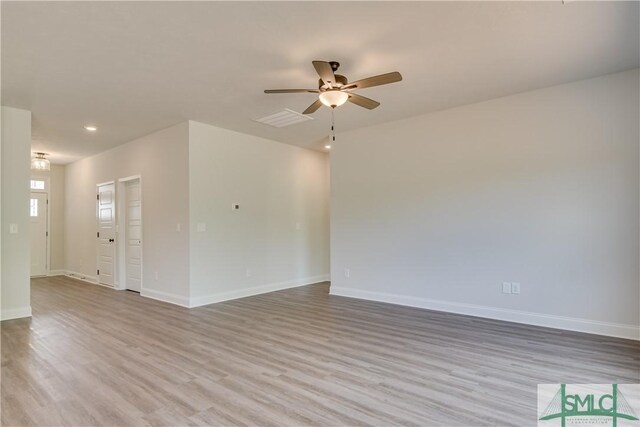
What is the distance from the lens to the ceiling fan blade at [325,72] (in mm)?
2705

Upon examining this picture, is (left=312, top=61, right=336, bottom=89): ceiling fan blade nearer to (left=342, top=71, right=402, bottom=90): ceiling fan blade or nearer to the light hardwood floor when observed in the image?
(left=342, top=71, right=402, bottom=90): ceiling fan blade

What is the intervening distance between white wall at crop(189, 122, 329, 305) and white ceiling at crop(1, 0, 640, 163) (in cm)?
117

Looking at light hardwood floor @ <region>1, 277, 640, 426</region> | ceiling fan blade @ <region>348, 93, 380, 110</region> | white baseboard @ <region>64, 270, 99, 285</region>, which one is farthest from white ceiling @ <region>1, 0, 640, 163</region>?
white baseboard @ <region>64, 270, 99, 285</region>

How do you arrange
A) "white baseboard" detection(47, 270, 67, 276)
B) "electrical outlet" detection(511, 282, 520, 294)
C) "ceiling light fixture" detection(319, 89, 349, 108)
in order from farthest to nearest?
"white baseboard" detection(47, 270, 67, 276) < "electrical outlet" detection(511, 282, 520, 294) < "ceiling light fixture" detection(319, 89, 349, 108)

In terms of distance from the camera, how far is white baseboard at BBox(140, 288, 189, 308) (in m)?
5.09

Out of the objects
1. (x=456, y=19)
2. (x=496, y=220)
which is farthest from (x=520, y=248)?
(x=456, y=19)

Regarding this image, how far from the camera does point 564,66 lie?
11.3 feet

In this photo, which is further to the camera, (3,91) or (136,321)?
(136,321)

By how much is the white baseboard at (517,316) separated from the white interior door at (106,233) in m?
4.74

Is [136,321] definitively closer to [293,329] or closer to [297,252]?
[293,329]

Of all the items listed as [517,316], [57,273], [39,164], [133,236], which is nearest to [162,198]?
[133,236]

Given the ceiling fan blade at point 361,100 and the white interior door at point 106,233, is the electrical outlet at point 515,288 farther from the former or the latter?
the white interior door at point 106,233

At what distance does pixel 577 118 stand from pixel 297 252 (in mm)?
4746
